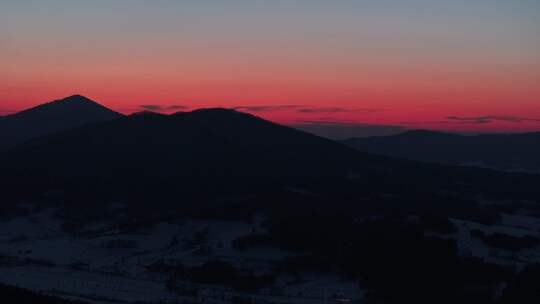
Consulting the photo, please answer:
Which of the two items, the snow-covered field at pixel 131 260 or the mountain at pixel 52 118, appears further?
the mountain at pixel 52 118

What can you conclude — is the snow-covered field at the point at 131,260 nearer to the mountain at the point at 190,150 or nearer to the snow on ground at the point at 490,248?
the snow on ground at the point at 490,248

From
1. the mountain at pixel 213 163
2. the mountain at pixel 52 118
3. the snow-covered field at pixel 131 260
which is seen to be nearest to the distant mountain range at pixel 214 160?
the mountain at pixel 213 163

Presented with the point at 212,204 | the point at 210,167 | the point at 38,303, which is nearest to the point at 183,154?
the point at 210,167

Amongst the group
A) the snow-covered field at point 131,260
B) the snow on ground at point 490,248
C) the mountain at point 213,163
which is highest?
the mountain at point 213,163

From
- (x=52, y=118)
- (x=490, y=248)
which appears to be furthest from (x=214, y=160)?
(x=52, y=118)

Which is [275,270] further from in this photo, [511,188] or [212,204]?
[511,188]

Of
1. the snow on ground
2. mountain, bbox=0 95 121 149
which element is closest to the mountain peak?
mountain, bbox=0 95 121 149

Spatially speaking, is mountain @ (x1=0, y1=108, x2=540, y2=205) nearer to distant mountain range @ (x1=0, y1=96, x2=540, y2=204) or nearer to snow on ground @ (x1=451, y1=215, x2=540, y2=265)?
distant mountain range @ (x1=0, y1=96, x2=540, y2=204)

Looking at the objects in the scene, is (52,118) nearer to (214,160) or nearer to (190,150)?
(190,150)

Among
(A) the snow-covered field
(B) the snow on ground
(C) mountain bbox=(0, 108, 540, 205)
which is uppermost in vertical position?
(C) mountain bbox=(0, 108, 540, 205)

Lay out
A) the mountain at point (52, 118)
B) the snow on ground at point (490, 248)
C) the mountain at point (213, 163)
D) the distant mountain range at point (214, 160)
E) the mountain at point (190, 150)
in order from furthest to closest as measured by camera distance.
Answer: the mountain at point (52, 118)
the mountain at point (190, 150)
the distant mountain range at point (214, 160)
the mountain at point (213, 163)
the snow on ground at point (490, 248)
